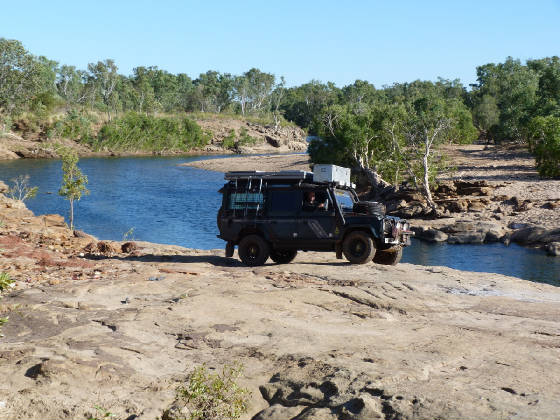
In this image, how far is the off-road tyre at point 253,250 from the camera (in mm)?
16859

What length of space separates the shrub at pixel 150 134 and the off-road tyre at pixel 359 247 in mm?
94493

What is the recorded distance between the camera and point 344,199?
664 inches

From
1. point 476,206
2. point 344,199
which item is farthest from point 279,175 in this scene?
point 476,206

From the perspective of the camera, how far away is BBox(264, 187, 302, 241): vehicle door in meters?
16.6

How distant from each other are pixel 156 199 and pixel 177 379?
147ft

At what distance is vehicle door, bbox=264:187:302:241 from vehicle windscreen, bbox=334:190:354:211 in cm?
102

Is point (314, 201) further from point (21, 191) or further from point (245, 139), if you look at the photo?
point (245, 139)

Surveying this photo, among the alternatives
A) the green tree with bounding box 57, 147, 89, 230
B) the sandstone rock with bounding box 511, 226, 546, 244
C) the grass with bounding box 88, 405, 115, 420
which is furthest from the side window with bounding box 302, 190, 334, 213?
the sandstone rock with bounding box 511, 226, 546, 244

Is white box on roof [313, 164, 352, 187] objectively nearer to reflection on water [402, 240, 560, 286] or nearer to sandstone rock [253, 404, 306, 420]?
sandstone rock [253, 404, 306, 420]

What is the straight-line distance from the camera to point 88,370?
789 centimetres

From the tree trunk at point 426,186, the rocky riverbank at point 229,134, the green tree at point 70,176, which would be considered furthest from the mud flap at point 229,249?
the rocky riverbank at point 229,134

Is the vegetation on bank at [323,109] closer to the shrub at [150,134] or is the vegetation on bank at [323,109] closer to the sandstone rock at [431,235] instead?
the shrub at [150,134]

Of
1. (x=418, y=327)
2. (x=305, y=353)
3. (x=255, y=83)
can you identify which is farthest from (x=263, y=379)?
(x=255, y=83)

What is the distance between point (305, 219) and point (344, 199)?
1242 mm
